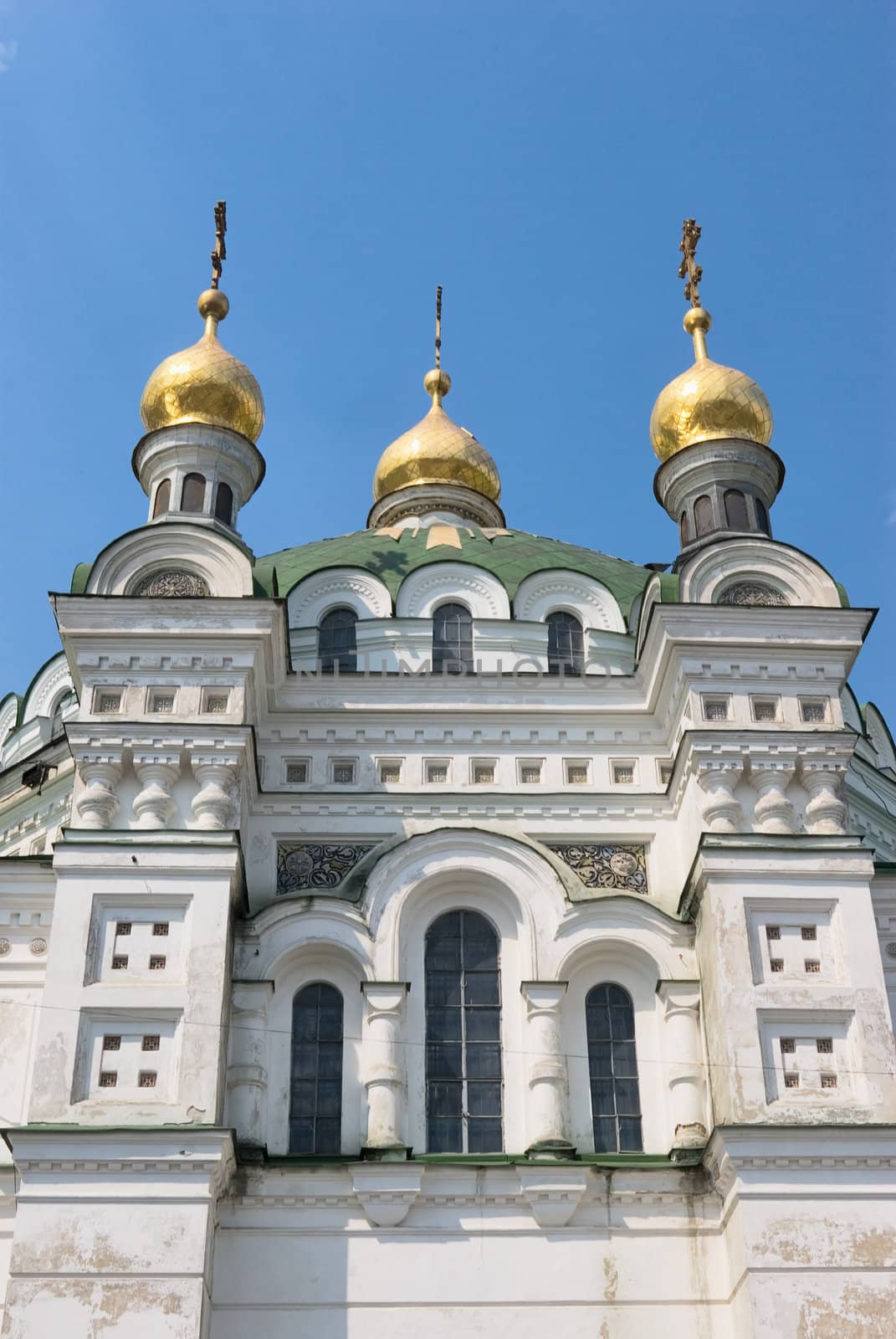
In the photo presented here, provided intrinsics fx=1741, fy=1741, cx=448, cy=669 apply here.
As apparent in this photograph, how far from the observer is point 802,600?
550 inches

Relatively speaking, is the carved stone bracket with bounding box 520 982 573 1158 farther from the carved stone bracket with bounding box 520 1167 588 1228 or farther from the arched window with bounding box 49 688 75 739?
the arched window with bounding box 49 688 75 739

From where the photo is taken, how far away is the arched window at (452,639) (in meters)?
15.9

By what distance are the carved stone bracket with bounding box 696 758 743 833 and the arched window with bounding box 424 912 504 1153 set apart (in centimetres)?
184

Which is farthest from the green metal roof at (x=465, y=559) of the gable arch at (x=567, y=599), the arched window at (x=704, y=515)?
the arched window at (x=704, y=515)

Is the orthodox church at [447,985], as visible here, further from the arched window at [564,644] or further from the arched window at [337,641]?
the arched window at [564,644]

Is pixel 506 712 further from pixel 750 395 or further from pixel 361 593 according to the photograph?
pixel 750 395

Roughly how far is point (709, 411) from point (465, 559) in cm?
277

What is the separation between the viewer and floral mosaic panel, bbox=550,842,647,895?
13086 millimetres

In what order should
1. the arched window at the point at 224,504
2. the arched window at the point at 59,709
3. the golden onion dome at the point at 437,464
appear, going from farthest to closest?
the golden onion dome at the point at 437,464 → the arched window at the point at 59,709 → the arched window at the point at 224,504

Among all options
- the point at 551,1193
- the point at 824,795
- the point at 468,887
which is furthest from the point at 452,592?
the point at 551,1193

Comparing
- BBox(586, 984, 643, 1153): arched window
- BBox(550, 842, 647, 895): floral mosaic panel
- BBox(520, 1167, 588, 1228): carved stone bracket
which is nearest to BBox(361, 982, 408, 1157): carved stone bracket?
BBox(520, 1167, 588, 1228): carved stone bracket

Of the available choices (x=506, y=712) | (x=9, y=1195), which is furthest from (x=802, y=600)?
(x=9, y=1195)

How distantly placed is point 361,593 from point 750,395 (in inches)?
162

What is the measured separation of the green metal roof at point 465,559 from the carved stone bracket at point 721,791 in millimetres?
3860
